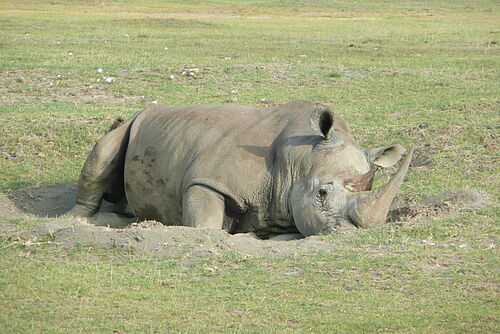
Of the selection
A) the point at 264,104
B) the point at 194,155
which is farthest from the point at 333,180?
the point at 264,104

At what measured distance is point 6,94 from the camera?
50.0 ft

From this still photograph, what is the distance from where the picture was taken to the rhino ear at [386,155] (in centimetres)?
809

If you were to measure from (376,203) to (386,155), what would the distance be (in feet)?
3.02

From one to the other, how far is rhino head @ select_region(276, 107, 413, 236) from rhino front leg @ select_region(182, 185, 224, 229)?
2.13ft

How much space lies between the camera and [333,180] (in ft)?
25.2

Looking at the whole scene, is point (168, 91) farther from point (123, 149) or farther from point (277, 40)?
point (277, 40)

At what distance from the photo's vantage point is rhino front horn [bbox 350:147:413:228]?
23.9 feet

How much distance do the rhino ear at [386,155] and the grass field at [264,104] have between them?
2.35 feet

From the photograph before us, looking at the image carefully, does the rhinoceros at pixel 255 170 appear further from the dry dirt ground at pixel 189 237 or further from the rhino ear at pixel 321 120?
the dry dirt ground at pixel 189 237

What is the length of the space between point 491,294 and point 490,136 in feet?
18.1

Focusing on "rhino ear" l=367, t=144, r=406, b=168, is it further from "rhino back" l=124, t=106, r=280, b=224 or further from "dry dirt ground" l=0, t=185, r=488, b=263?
"rhino back" l=124, t=106, r=280, b=224

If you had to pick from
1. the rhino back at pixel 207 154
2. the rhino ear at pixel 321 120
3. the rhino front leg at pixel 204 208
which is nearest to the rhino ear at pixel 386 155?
the rhino ear at pixel 321 120

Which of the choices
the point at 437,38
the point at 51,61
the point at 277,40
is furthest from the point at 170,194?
the point at 437,38

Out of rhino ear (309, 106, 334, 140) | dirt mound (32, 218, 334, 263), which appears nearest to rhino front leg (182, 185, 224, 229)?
dirt mound (32, 218, 334, 263)
